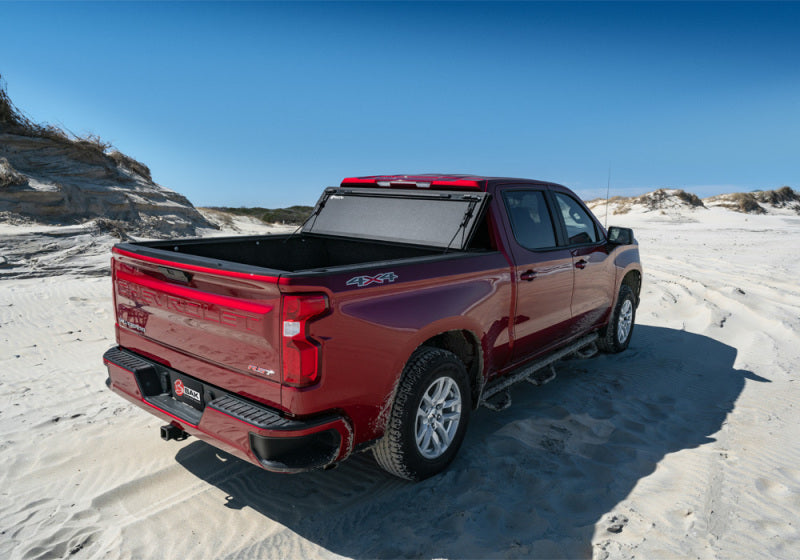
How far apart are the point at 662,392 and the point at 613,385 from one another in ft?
1.45

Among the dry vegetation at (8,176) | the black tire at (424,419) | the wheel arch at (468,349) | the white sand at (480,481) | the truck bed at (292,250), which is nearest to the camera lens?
the white sand at (480,481)

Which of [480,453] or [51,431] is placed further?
[51,431]

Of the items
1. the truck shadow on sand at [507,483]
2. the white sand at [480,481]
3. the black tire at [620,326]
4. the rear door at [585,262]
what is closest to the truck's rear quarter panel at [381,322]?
the truck shadow on sand at [507,483]

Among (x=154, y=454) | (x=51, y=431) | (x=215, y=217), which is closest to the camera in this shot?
(x=154, y=454)

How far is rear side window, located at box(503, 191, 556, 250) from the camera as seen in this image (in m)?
4.48

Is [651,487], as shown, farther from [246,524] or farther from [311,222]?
[311,222]

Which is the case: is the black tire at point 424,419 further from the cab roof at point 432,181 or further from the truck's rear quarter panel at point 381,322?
the cab roof at point 432,181

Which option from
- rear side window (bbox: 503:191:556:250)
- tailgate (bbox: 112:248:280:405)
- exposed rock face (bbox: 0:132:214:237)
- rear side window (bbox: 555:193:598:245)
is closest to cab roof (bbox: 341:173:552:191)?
rear side window (bbox: 503:191:556:250)

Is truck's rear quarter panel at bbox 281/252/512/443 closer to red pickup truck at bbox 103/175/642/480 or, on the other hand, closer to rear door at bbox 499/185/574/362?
red pickup truck at bbox 103/175/642/480

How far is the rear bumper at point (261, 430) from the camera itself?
2758mm

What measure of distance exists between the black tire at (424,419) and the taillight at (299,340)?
753 mm

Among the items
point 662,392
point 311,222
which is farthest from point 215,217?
point 662,392

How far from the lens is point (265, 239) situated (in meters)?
4.96

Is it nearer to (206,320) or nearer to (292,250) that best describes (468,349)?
(206,320)
